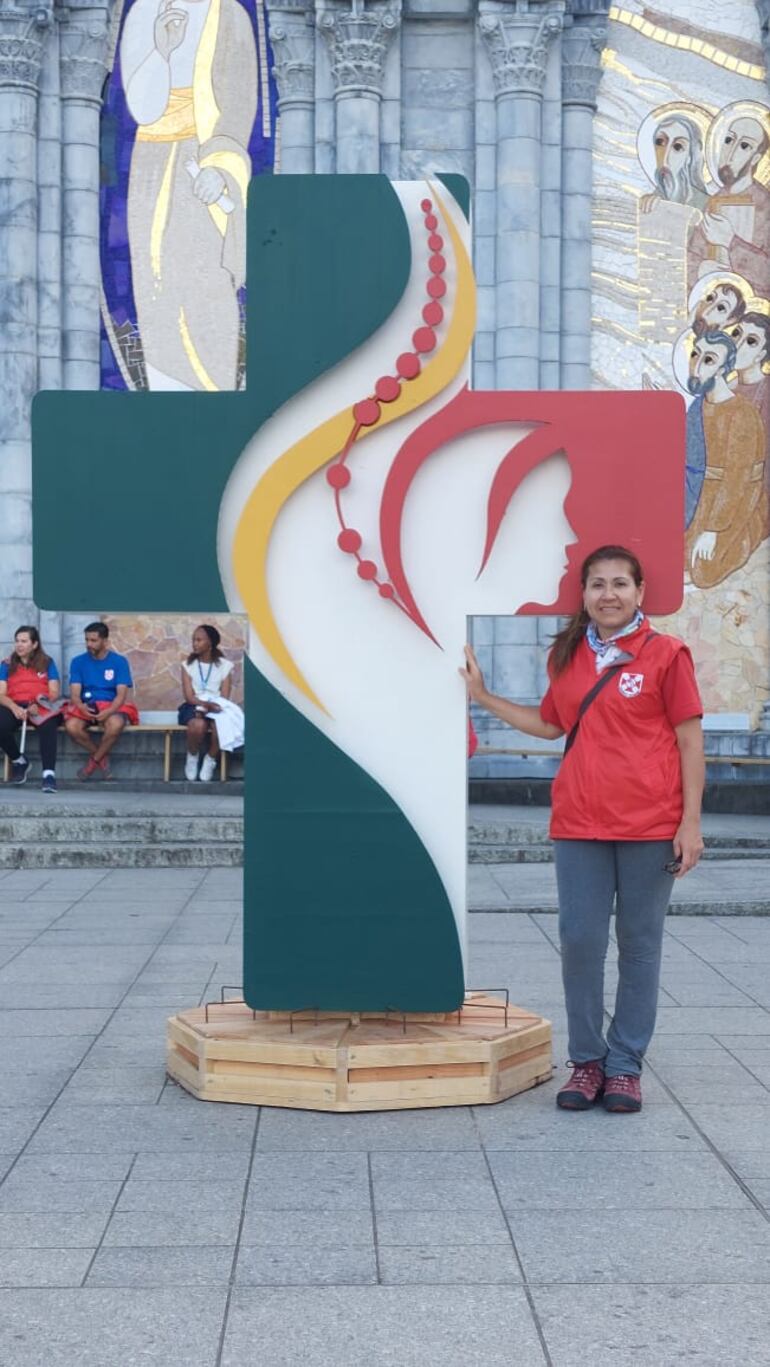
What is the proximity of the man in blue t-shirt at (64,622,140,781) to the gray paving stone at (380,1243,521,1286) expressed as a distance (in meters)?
13.1

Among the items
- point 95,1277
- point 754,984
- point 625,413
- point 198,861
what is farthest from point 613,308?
point 95,1277

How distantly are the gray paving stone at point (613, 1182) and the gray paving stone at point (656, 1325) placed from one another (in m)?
0.64

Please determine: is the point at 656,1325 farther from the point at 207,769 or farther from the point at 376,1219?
the point at 207,769

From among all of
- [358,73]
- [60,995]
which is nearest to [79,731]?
[358,73]

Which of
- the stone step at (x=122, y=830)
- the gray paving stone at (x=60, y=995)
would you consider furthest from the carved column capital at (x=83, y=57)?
the gray paving stone at (x=60, y=995)

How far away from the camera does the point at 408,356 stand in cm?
602

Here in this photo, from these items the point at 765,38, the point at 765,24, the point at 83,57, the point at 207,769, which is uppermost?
the point at 765,24

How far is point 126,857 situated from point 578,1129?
768cm

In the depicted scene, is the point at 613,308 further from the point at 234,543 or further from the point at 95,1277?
the point at 95,1277

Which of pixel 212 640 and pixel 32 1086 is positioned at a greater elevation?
pixel 212 640

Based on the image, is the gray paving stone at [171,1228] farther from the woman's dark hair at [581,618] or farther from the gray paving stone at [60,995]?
the gray paving stone at [60,995]

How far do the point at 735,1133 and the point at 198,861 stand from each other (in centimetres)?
772

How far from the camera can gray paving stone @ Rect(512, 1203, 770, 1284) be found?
4.16 metres

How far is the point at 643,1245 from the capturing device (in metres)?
4.37
